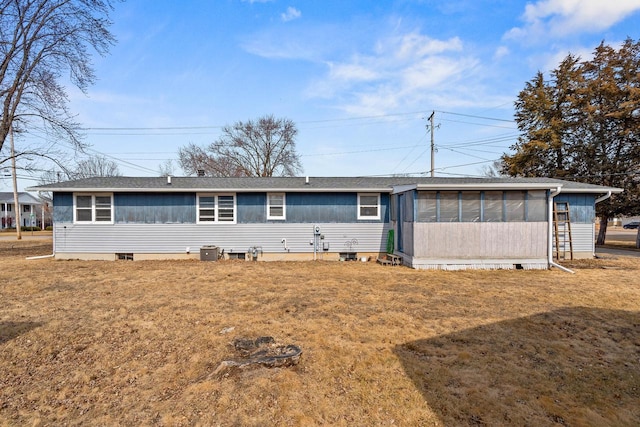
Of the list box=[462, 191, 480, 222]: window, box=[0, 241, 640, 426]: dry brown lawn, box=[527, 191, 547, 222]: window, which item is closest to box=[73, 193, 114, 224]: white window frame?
box=[0, 241, 640, 426]: dry brown lawn

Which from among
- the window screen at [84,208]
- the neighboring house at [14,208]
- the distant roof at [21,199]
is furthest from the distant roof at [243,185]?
the distant roof at [21,199]

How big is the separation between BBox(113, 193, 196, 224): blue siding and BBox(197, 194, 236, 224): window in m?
0.46

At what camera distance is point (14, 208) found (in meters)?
50.9

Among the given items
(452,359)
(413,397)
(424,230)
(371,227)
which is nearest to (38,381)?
(413,397)

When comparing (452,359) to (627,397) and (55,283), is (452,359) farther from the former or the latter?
(55,283)

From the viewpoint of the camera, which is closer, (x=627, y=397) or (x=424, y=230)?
(x=627, y=397)

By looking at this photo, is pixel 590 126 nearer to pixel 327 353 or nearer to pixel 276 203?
pixel 276 203

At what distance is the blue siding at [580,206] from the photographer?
497 inches

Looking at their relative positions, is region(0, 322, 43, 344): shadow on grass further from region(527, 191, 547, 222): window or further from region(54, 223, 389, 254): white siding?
region(527, 191, 547, 222): window

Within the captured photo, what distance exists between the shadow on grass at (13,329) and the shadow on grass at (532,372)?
541cm

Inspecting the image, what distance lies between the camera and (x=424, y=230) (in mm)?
9992

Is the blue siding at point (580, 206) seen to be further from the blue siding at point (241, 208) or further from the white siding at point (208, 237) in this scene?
the white siding at point (208, 237)

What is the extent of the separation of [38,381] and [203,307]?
2713mm

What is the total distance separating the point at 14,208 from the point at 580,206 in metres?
69.7
